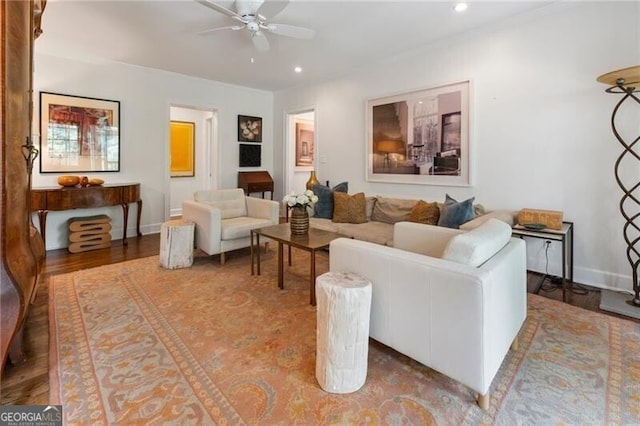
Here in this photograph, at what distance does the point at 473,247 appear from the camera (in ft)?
4.99

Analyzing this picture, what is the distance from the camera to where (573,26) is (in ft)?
9.64

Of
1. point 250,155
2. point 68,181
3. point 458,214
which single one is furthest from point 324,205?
point 68,181

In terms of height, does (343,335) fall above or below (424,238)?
below

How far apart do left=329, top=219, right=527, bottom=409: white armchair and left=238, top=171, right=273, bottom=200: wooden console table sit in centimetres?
446

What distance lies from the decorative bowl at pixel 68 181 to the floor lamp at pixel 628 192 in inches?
216

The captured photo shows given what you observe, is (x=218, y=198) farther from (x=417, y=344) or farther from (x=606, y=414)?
(x=606, y=414)

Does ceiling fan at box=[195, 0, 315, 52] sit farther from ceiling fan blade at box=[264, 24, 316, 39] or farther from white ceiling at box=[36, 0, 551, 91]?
white ceiling at box=[36, 0, 551, 91]

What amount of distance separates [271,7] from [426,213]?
8.20 feet

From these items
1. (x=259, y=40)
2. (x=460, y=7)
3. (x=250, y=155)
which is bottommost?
(x=250, y=155)

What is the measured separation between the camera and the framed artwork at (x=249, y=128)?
6.17 m

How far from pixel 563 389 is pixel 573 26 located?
315cm

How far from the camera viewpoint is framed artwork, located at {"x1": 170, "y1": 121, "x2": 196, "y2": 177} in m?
6.66

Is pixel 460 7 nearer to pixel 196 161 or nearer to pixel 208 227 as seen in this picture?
pixel 208 227

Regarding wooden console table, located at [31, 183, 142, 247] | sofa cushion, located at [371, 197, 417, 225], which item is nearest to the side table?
sofa cushion, located at [371, 197, 417, 225]
